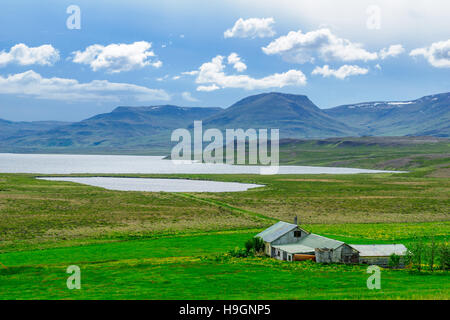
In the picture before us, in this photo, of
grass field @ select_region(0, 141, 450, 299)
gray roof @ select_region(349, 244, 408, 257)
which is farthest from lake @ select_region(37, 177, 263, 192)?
gray roof @ select_region(349, 244, 408, 257)

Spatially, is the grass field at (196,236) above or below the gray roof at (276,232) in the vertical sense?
below

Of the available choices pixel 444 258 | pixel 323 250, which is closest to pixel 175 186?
pixel 323 250

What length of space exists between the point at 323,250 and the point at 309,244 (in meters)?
4.34

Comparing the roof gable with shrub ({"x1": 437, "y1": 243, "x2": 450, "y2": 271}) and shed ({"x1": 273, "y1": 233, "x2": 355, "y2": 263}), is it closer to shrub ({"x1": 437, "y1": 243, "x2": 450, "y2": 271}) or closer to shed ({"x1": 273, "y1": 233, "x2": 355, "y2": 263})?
shed ({"x1": 273, "y1": 233, "x2": 355, "y2": 263})

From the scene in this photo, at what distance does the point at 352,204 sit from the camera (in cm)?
11194

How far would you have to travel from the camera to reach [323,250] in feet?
166

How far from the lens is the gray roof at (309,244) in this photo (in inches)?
2025

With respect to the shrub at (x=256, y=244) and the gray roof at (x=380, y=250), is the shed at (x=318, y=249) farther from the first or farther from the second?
the shrub at (x=256, y=244)

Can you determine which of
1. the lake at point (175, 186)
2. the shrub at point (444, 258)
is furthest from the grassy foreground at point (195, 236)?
the lake at point (175, 186)

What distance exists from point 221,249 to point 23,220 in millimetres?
38700

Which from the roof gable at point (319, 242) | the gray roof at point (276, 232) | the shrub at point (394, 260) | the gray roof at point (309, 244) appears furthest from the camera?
the gray roof at point (276, 232)

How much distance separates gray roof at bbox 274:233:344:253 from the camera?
51.4 meters

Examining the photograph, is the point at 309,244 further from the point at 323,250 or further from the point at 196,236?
the point at 196,236
